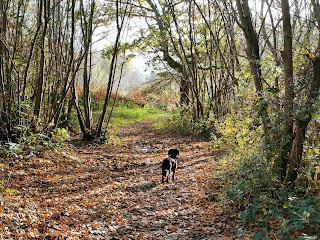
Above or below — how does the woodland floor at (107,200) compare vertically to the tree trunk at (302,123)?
below

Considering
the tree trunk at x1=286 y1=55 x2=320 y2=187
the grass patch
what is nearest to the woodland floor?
the tree trunk at x1=286 y1=55 x2=320 y2=187

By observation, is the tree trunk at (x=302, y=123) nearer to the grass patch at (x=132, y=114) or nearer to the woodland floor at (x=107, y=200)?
the woodland floor at (x=107, y=200)

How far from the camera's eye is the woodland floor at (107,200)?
3.96 meters

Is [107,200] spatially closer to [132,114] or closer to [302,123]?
[302,123]

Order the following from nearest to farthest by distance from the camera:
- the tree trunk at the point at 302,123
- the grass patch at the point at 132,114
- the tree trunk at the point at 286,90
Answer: the tree trunk at the point at 302,123
the tree trunk at the point at 286,90
the grass patch at the point at 132,114

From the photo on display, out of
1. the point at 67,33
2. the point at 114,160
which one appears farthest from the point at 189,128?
the point at 67,33

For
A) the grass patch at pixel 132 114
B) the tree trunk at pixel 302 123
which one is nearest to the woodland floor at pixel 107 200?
the tree trunk at pixel 302 123

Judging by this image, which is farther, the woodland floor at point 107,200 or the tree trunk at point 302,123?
the woodland floor at point 107,200

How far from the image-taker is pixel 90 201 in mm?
5035

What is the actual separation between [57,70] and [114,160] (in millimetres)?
2557

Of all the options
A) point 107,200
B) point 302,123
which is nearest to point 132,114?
point 107,200

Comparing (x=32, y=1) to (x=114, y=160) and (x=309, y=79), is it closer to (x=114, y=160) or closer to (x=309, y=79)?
(x=114, y=160)

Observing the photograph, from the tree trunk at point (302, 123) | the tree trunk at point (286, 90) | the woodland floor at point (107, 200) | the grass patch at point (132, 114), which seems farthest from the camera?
the grass patch at point (132, 114)

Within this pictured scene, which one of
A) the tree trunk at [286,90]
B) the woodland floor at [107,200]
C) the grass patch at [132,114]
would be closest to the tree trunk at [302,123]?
the tree trunk at [286,90]
